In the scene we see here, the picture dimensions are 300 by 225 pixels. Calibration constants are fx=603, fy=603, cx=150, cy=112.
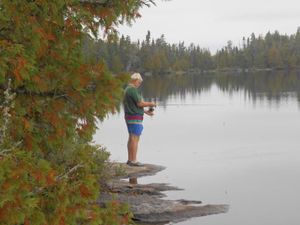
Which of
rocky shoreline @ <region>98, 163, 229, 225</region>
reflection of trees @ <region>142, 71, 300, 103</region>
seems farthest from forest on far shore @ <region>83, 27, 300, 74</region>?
rocky shoreline @ <region>98, 163, 229, 225</region>

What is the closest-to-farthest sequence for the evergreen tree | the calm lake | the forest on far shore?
1. the evergreen tree
2. the calm lake
3. the forest on far shore

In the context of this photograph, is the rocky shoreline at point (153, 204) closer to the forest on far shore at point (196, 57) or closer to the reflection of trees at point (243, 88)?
the reflection of trees at point (243, 88)

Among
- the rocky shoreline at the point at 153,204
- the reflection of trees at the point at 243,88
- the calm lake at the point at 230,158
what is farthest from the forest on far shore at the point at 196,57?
the rocky shoreline at the point at 153,204

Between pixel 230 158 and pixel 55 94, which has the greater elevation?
pixel 55 94

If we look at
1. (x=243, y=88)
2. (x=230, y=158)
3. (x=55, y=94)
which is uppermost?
(x=55, y=94)

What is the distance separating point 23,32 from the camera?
405cm

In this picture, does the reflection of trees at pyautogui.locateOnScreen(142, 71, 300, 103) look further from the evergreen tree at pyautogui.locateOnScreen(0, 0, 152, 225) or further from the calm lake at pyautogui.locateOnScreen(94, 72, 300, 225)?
the evergreen tree at pyautogui.locateOnScreen(0, 0, 152, 225)

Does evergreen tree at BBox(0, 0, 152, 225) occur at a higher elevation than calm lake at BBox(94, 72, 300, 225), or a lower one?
higher

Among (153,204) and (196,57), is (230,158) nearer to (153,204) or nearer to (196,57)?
(153,204)

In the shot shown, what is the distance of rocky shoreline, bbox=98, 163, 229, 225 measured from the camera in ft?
28.9

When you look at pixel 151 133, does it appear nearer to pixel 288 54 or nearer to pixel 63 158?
pixel 63 158

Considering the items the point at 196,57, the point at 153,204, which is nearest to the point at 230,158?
the point at 153,204

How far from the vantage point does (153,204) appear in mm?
9305

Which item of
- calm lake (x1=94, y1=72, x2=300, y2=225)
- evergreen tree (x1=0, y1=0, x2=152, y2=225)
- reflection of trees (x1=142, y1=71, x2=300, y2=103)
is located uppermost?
evergreen tree (x1=0, y1=0, x2=152, y2=225)
